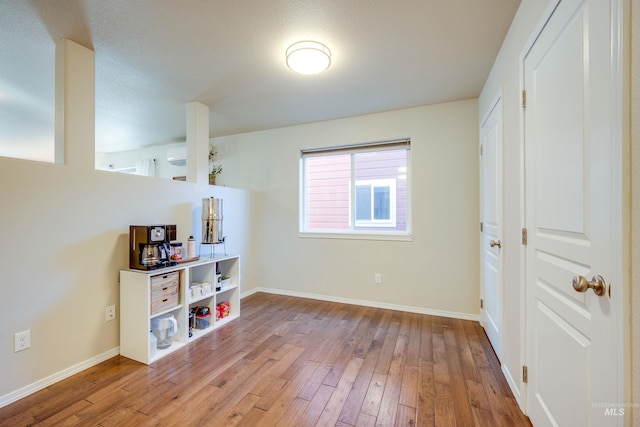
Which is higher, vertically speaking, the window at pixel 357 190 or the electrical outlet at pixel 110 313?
the window at pixel 357 190

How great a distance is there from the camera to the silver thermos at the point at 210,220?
295 cm

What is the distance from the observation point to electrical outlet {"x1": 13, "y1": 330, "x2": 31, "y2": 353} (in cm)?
171

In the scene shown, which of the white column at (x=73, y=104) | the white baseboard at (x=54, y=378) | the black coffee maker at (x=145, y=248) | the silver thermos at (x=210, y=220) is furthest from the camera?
the silver thermos at (x=210, y=220)

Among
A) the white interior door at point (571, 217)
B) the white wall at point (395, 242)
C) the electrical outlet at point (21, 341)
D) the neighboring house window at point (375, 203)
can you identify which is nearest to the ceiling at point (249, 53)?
the white wall at point (395, 242)

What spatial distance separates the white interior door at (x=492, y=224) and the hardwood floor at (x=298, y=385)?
256 millimetres

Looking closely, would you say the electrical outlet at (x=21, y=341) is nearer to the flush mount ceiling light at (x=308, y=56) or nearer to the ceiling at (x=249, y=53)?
the ceiling at (x=249, y=53)

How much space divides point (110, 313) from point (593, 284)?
306 centimetres

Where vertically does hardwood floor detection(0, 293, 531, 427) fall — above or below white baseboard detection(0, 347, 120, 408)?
below

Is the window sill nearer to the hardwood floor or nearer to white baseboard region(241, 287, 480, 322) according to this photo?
white baseboard region(241, 287, 480, 322)

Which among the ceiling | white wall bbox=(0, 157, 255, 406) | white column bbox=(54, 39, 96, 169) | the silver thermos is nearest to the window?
the ceiling

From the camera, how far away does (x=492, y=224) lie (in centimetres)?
237

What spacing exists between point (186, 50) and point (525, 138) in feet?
8.29

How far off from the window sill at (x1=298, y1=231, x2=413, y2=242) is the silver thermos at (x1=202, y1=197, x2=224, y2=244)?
4.09 ft

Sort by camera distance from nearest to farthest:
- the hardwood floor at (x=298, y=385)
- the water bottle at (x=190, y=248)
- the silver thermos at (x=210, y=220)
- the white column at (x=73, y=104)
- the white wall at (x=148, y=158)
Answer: the hardwood floor at (x=298, y=385), the white column at (x=73, y=104), the water bottle at (x=190, y=248), the silver thermos at (x=210, y=220), the white wall at (x=148, y=158)
